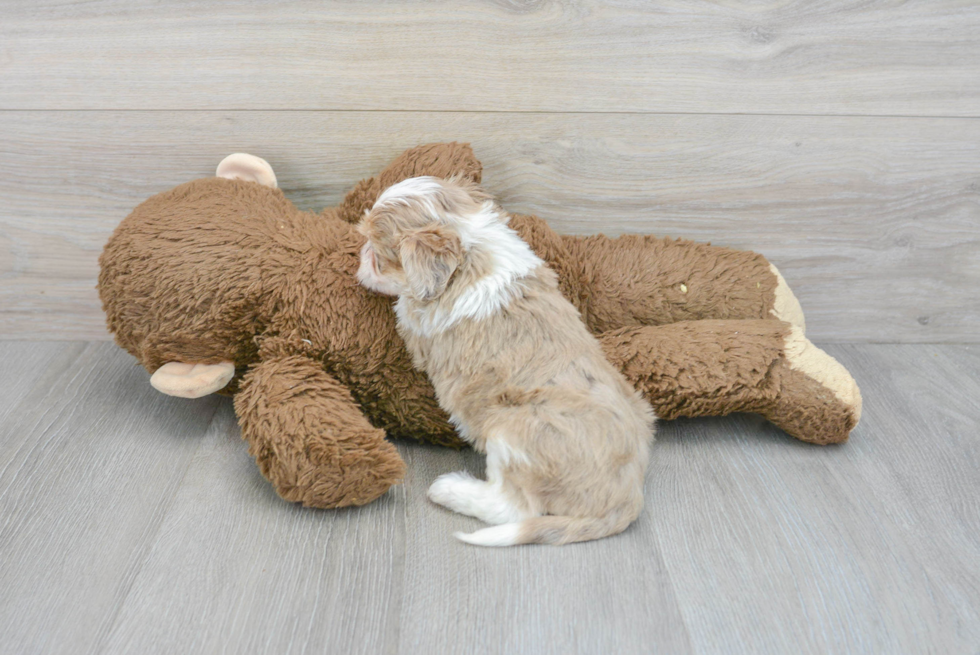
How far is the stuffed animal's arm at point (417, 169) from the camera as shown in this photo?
1.40 metres

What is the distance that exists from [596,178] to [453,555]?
2.70 ft

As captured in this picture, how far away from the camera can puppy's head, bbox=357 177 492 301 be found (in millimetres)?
1147

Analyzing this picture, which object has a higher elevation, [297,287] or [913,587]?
[297,287]

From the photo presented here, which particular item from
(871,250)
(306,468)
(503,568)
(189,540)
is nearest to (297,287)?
(306,468)

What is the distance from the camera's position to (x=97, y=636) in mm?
991

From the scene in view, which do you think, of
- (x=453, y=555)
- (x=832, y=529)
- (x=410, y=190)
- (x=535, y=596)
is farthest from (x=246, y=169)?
(x=832, y=529)

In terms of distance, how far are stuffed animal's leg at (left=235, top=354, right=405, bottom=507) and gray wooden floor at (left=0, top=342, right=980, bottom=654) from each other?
6 centimetres

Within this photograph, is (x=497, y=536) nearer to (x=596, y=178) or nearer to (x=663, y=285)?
(x=663, y=285)

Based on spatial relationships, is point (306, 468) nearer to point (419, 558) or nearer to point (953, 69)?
point (419, 558)

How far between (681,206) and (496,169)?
0.40m

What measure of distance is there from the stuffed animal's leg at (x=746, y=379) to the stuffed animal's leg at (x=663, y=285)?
3.2 inches

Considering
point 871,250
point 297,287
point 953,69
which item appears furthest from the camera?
point 871,250

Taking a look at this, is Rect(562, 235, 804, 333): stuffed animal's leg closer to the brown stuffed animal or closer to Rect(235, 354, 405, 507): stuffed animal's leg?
the brown stuffed animal

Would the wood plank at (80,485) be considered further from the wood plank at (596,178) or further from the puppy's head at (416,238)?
the puppy's head at (416,238)
